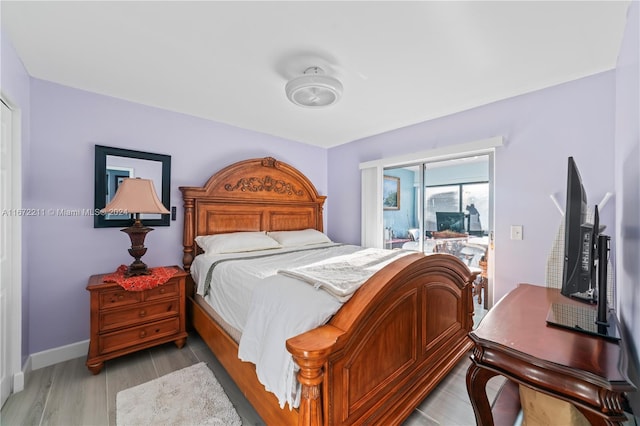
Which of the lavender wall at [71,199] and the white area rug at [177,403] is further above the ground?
the lavender wall at [71,199]

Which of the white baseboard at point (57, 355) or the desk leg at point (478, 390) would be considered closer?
the desk leg at point (478, 390)

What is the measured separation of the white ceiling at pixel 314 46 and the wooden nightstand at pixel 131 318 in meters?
1.65

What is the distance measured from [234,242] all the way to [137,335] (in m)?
1.09

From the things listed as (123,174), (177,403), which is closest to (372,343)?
(177,403)

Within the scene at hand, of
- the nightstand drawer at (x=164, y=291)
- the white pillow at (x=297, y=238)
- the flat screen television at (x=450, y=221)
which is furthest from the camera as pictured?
the white pillow at (x=297, y=238)

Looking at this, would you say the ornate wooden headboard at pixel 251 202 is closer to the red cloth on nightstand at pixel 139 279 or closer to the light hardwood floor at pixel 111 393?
the red cloth on nightstand at pixel 139 279

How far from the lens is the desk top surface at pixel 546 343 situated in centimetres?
85

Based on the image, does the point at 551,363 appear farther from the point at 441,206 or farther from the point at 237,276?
the point at 441,206

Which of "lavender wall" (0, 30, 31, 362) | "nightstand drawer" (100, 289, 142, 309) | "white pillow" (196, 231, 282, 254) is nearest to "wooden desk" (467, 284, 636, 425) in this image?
"white pillow" (196, 231, 282, 254)

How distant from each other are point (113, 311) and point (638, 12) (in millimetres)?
3556

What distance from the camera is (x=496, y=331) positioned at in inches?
42.5

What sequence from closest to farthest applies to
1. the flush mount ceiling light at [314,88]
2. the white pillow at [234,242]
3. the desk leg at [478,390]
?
the desk leg at [478,390]
the flush mount ceiling light at [314,88]
the white pillow at [234,242]

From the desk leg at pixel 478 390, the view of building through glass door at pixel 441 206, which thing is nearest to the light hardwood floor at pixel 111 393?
the desk leg at pixel 478 390

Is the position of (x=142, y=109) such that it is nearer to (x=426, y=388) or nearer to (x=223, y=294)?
(x=223, y=294)
